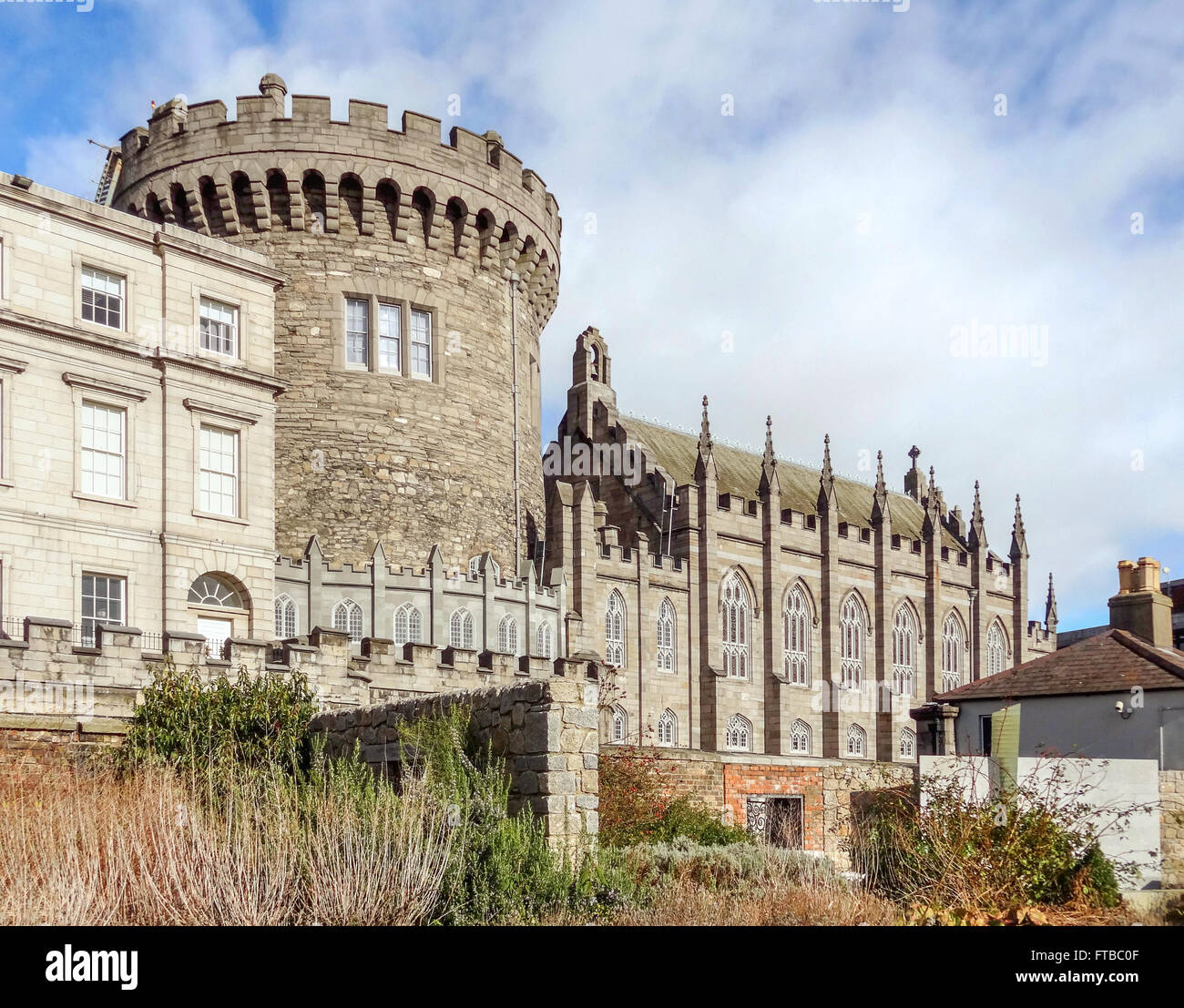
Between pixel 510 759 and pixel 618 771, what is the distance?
712cm

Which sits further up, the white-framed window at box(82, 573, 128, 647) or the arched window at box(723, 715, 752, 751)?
the white-framed window at box(82, 573, 128, 647)

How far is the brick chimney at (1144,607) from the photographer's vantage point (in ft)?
102

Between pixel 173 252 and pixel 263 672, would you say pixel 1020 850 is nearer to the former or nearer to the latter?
pixel 263 672

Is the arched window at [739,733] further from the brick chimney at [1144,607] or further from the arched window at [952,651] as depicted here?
the brick chimney at [1144,607]

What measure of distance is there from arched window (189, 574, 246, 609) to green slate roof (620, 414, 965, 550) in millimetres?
25535

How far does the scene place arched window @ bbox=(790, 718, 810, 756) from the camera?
49.2 m

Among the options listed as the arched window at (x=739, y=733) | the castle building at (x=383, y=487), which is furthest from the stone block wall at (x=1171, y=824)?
the arched window at (x=739, y=733)

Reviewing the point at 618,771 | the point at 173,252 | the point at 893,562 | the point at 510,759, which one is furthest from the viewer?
the point at 893,562

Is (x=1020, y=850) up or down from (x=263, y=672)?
down

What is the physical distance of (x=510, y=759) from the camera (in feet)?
43.8

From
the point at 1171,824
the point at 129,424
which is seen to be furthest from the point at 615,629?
the point at 1171,824

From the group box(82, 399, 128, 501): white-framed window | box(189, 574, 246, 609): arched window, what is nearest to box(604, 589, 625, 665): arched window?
box(189, 574, 246, 609): arched window

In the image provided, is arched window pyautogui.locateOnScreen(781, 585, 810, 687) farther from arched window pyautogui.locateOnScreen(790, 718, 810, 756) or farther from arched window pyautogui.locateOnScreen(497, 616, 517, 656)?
arched window pyautogui.locateOnScreen(497, 616, 517, 656)
